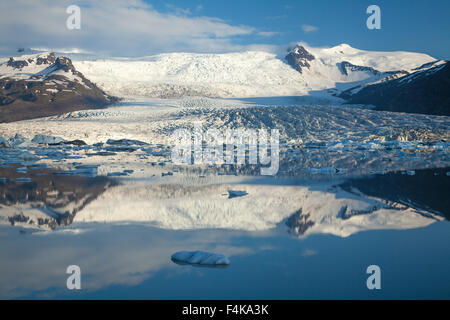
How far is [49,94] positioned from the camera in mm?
54156

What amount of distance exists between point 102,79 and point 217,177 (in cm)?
4819

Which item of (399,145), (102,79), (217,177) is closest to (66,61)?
(102,79)

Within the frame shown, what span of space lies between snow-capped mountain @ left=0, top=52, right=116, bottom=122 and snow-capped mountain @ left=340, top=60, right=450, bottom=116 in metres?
32.8

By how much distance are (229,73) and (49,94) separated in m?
25.2

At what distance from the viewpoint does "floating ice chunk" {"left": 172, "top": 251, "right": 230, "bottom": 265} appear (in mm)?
3688

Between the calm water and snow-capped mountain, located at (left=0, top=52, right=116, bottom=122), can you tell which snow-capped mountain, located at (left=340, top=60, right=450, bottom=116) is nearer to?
snow-capped mountain, located at (left=0, top=52, right=116, bottom=122)

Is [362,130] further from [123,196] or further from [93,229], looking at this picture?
[93,229]

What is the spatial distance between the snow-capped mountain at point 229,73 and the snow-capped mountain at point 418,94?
11613mm

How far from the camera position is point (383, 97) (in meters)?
49.2

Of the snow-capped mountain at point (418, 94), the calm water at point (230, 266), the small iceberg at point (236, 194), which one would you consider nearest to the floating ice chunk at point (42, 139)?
the small iceberg at point (236, 194)

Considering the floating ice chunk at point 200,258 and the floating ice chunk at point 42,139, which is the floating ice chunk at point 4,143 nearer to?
the floating ice chunk at point 42,139

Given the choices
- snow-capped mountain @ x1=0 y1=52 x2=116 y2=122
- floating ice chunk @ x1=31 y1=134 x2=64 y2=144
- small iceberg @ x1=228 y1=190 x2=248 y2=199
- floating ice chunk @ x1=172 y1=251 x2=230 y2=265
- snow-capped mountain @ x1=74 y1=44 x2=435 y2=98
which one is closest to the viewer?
floating ice chunk @ x1=172 y1=251 x2=230 y2=265

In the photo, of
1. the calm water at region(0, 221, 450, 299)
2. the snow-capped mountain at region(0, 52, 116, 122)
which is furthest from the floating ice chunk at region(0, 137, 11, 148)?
the snow-capped mountain at region(0, 52, 116, 122)

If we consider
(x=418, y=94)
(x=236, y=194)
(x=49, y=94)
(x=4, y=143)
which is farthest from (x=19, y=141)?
(x=418, y=94)
